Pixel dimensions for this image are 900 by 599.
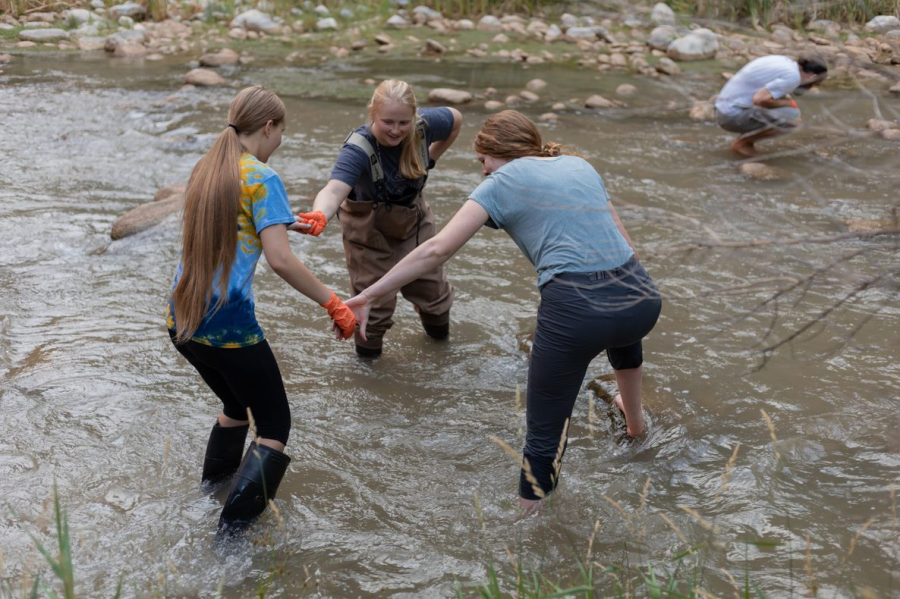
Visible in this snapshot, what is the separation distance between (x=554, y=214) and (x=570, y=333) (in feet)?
1.57

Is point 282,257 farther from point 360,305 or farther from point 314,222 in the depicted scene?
point 360,305

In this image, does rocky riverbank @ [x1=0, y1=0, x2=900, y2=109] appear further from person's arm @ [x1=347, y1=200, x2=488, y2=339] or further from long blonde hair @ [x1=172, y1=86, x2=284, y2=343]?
long blonde hair @ [x1=172, y1=86, x2=284, y2=343]

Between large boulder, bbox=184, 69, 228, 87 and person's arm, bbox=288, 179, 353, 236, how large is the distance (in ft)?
30.8

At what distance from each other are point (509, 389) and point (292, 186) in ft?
14.6

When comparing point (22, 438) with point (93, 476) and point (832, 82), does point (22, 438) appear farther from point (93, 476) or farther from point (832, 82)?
point (832, 82)

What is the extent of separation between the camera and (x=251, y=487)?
350 cm

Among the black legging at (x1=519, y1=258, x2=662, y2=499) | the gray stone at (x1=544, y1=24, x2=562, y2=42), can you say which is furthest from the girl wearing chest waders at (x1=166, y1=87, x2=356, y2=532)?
the gray stone at (x1=544, y1=24, x2=562, y2=42)


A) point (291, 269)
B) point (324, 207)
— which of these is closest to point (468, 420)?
point (324, 207)

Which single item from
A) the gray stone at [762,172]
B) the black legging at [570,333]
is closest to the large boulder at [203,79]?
the gray stone at [762,172]

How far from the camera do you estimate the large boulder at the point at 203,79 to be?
510 inches

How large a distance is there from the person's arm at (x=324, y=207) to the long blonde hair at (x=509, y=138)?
31.8 inches

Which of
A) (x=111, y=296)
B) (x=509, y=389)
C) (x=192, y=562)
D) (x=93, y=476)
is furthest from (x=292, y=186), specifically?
(x=192, y=562)

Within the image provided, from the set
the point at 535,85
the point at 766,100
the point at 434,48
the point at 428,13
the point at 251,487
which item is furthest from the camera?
the point at 428,13

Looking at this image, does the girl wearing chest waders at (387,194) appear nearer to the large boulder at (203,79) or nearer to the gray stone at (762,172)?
the gray stone at (762,172)
